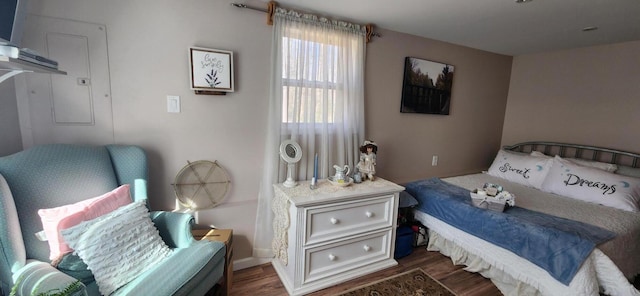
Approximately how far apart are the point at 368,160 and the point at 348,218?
20.5 inches

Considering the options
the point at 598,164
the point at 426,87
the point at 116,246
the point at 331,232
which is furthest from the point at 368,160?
the point at 598,164

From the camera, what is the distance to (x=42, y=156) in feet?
4.23

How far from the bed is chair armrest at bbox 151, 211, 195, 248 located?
1885 millimetres

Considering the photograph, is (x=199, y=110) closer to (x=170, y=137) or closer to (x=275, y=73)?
(x=170, y=137)

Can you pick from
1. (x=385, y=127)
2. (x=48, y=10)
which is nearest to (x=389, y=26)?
(x=385, y=127)

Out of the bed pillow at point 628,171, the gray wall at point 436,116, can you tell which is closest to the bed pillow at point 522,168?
the gray wall at point 436,116

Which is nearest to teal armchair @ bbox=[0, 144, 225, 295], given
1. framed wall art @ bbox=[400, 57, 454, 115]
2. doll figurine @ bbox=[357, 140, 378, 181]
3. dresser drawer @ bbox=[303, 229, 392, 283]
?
dresser drawer @ bbox=[303, 229, 392, 283]

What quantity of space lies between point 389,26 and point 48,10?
2258 mm

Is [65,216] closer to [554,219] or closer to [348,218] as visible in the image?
[348,218]

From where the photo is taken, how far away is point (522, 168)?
8.66 ft

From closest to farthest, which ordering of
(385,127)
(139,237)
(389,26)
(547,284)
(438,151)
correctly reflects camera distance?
(139,237)
(547,284)
(389,26)
(385,127)
(438,151)

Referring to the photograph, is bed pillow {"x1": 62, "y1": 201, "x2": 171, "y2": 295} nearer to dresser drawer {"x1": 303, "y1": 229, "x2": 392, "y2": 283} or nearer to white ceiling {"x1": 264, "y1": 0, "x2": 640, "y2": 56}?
dresser drawer {"x1": 303, "y1": 229, "x2": 392, "y2": 283}

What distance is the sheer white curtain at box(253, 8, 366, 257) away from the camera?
1925 mm

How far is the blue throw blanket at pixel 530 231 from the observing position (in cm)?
148
